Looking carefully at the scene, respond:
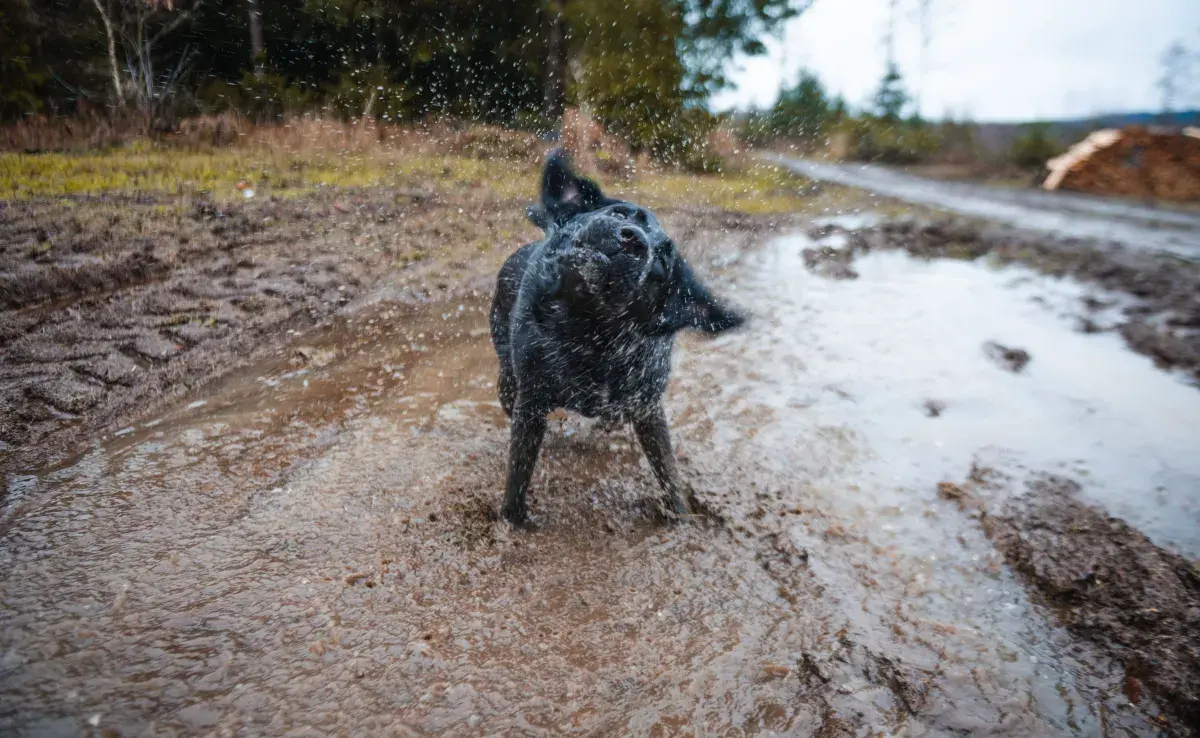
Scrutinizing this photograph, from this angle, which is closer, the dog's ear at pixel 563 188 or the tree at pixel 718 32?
the dog's ear at pixel 563 188

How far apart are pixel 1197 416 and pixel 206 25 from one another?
30.0 feet

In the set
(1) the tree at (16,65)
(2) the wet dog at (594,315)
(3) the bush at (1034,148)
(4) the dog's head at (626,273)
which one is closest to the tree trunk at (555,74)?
(1) the tree at (16,65)

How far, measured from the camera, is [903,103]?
3061cm

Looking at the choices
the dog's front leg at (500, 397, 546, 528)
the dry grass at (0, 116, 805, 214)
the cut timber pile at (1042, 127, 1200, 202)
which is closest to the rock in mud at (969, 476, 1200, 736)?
the dog's front leg at (500, 397, 546, 528)

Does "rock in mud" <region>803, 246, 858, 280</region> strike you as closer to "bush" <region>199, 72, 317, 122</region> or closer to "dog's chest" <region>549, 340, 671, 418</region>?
Answer: "dog's chest" <region>549, 340, 671, 418</region>

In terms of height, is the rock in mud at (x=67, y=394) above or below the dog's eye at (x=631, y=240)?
below

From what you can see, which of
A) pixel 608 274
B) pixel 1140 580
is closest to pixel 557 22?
pixel 608 274

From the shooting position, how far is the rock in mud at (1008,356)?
5172mm

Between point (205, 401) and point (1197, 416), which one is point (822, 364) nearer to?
point (1197, 416)

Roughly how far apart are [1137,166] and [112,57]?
20.3 metres

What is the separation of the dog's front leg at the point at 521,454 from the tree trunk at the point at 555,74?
8.49 meters

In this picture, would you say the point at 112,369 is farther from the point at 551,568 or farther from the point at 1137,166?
the point at 1137,166

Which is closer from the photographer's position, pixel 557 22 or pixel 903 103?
pixel 557 22

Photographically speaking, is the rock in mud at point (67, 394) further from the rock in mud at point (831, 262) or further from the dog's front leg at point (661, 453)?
the rock in mud at point (831, 262)
